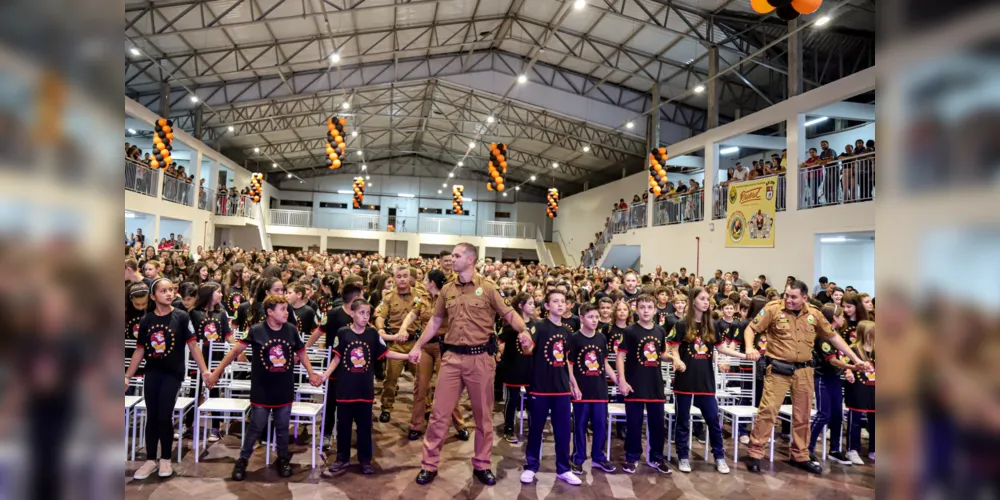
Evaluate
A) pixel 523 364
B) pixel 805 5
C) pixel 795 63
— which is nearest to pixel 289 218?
pixel 795 63

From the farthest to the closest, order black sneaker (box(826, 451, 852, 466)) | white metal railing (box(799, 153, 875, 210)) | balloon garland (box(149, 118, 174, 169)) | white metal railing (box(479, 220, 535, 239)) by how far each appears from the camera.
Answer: white metal railing (box(479, 220, 535, 239)) → balloon garland (box(149, 118, 174, 169)) → white metal railing (box(799, 153, 875, 210)) → black sneaker (box(826, 451, 852, 466))

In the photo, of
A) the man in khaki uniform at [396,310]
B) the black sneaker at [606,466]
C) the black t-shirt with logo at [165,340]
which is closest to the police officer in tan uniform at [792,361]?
the black sneaker at [606,466]

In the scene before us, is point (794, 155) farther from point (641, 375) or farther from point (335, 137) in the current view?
point (335, 137)

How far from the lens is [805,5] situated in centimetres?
386

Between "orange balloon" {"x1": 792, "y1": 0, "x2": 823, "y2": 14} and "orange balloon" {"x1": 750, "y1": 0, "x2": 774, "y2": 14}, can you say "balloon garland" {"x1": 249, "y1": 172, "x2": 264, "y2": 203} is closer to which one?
"orange balloon" {"x1": 750, "y1": 0, "x2": 774, "y2": 14}

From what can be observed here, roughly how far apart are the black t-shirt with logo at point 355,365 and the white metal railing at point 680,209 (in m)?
12.9

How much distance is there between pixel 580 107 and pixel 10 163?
20430mm

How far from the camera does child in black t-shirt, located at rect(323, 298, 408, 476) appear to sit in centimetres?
443

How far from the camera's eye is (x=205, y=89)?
17219 mm

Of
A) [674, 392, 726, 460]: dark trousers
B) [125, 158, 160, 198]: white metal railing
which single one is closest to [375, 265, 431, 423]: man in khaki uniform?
[674, 392, 726, 460]: dark trousers

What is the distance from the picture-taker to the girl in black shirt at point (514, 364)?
17.9ft

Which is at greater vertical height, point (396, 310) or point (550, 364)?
point (396, 310)

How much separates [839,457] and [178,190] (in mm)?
18570

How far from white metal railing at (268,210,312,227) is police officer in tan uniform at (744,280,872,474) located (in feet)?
86.3
